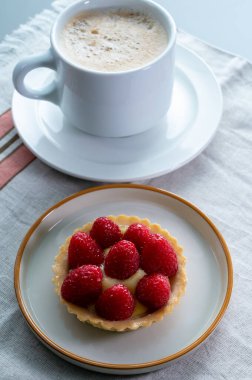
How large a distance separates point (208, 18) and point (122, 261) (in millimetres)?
970

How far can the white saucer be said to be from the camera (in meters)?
1.30

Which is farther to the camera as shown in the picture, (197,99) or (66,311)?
(197,99)

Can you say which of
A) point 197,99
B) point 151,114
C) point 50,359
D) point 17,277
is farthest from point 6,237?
point 197,99

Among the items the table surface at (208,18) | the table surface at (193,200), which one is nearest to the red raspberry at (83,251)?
the table surface at (193,200)

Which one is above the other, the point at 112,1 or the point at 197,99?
the point at 112,1

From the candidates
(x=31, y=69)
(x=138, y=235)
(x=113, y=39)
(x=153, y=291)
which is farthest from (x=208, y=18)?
(x=153, y=291)

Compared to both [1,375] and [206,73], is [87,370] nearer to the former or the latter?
[1,375]

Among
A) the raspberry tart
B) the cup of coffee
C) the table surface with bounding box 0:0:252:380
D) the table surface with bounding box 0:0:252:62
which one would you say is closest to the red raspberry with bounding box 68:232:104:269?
the raspberry tart

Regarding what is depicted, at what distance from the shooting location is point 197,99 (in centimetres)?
143

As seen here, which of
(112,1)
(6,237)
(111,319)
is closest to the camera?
(111,319)

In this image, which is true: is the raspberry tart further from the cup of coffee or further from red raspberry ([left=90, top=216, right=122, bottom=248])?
the cup of coffee

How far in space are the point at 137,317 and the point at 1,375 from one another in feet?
0.82

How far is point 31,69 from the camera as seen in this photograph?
1.30 m

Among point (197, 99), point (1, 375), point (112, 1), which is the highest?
point (112, 1)
